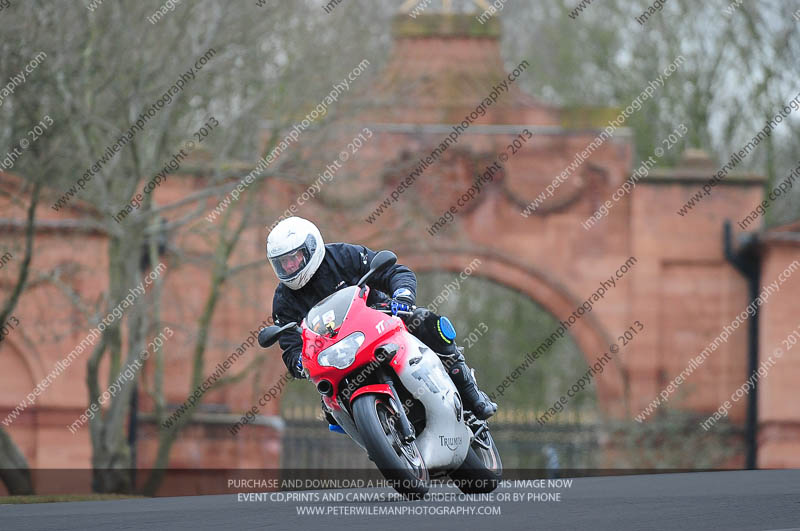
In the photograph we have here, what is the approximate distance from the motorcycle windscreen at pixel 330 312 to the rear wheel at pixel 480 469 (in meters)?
1.40

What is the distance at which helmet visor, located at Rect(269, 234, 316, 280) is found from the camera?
9367 mm

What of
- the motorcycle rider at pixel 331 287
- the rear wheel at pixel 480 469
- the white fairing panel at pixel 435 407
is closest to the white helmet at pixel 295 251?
Result: the motorcycle rider at pixel 331 287

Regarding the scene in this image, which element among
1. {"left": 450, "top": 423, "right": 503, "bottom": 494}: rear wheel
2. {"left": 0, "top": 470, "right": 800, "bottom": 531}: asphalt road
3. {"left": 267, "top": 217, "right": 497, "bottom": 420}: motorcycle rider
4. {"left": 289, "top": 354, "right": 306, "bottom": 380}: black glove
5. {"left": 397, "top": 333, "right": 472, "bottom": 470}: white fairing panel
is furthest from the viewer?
{"left": 450, "top": 423, "right": 503, "bottom": 494}: rear wheel

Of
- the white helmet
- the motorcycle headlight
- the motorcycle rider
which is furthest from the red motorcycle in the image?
the white helmet

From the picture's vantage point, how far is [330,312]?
29.8ft

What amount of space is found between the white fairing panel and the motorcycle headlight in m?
0.39

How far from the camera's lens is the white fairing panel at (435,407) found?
9227 mm

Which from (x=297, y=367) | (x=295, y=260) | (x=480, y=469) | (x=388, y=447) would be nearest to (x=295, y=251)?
(x=295, y=260)

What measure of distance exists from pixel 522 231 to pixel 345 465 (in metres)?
5.39

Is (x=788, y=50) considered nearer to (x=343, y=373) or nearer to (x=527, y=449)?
(x=527, y=449)

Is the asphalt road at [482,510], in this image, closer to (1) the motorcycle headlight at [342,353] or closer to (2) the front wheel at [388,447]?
(2) the front wheel at [388,447]

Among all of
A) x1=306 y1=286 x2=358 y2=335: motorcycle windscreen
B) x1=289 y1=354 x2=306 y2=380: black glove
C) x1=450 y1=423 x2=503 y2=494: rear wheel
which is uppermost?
x1=306 y1=286 x2=358 y2=335: motorcycle windscreen

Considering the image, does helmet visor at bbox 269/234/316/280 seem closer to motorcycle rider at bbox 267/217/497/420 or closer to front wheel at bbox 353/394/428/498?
motorcycle rider at bbox 267/217/497/420

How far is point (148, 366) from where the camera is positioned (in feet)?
87.1
